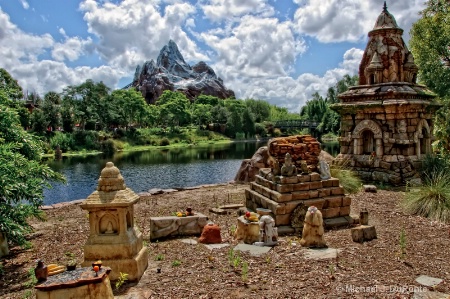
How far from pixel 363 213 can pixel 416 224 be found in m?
2.06

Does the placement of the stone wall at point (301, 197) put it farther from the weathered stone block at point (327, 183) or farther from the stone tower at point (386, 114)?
the stone tower at point (386, 114)

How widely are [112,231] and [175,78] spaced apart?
103 m

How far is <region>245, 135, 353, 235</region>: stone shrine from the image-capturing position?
30.7 feet

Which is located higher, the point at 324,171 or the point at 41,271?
the point at 324,171

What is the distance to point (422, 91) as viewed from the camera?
16078 mm

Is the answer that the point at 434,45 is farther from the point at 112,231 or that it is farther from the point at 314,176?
the point at 112,231

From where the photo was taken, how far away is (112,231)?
651 centimetres

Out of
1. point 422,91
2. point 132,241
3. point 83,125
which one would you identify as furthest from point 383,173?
point 83,125

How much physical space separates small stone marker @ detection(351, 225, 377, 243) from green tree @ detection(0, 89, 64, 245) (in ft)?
22.4

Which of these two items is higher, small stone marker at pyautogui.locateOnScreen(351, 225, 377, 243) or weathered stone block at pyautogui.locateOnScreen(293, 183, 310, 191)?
weathered stone block at pyautogui.locateOnScreen(293, 183, 310, 191)

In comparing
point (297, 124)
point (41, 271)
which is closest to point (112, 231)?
point (41, 271)

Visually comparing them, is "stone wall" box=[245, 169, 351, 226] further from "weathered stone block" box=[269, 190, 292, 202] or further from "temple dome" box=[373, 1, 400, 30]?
"temple dome" box=[373, 1, 400, 30]

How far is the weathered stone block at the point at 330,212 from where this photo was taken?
32.2 feet

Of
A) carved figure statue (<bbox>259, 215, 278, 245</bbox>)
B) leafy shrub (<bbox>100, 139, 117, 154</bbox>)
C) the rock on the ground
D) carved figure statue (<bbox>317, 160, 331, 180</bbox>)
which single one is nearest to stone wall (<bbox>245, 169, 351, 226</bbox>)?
carved figure statue (<bbox>317, 160, 331, 180</bbox>)
